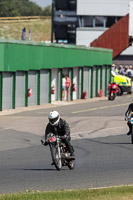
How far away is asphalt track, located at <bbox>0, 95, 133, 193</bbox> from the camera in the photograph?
14184mm

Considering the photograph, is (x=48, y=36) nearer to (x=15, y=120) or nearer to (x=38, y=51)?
(x=38, y=51)

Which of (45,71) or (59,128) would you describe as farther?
(45,71)

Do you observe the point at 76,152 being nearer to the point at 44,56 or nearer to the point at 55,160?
the point at 55,160

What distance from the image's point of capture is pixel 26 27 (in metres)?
136

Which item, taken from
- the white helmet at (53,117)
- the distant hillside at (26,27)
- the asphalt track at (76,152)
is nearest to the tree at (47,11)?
the distant hillside at (26,27)

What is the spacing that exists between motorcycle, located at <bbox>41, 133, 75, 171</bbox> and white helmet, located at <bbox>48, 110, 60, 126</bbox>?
40 centimetres

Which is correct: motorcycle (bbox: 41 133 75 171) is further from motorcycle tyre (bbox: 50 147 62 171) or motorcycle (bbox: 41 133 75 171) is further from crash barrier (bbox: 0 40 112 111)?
crash barrier (bbox: 0 40 112 111)

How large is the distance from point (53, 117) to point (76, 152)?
5.67m

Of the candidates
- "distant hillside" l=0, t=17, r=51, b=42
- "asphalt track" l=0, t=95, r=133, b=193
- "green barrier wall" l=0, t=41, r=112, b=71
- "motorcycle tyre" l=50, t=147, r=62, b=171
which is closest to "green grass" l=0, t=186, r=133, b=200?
"asphalt track" l=0, t=95, r=133, b=193

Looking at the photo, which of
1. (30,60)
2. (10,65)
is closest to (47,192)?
(10,65)

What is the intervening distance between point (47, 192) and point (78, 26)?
73951mm

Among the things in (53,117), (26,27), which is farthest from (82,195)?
(26,27)

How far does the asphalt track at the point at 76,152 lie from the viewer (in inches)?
558

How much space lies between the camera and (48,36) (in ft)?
447
